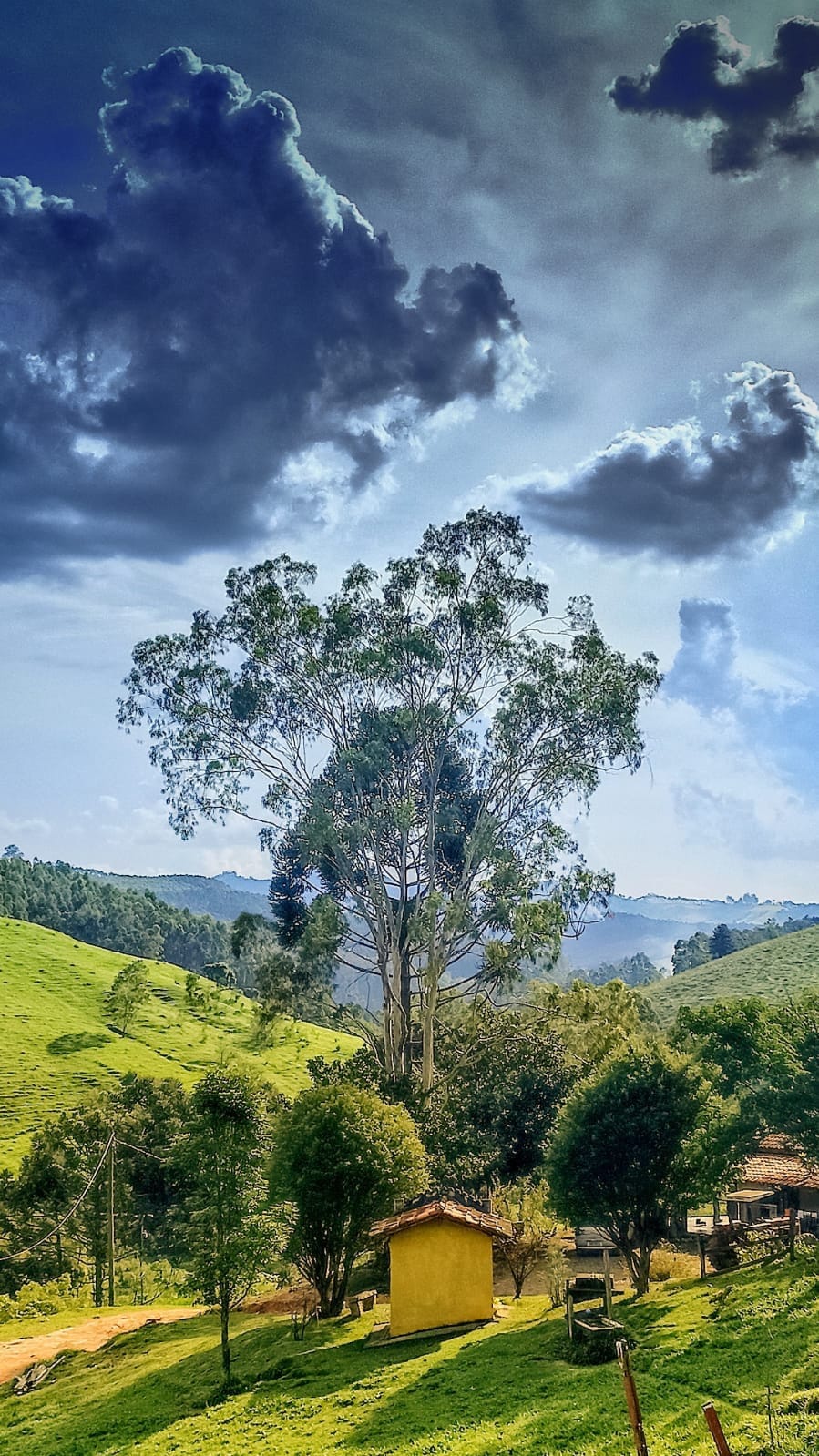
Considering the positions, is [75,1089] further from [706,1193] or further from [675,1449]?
[675,1449]

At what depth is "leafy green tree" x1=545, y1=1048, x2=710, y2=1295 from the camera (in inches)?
970

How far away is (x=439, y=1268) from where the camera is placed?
75.8 ft

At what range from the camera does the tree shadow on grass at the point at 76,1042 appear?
→ 7956cm

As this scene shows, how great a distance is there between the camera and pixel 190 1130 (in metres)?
23.0

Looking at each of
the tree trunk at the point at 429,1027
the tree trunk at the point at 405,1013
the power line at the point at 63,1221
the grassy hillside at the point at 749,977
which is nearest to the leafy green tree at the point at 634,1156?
the tree trunk at the point at 429,1027

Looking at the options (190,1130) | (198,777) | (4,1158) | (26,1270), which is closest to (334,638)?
(198,777)

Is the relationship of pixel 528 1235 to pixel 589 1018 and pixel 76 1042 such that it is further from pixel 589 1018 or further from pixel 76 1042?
pixel 76 1042

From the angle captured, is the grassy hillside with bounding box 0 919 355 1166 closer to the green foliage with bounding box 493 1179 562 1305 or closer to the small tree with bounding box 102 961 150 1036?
the small tree with bounding box 102 961 150 1036

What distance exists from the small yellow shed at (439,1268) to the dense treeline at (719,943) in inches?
4702

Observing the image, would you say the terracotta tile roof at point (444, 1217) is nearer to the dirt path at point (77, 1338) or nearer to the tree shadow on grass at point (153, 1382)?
the tree shadow on grass at point (153, 1382)

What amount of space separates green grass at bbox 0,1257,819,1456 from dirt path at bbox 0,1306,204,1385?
1.88m

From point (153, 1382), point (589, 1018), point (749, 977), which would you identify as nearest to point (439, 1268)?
point (153, 1382)

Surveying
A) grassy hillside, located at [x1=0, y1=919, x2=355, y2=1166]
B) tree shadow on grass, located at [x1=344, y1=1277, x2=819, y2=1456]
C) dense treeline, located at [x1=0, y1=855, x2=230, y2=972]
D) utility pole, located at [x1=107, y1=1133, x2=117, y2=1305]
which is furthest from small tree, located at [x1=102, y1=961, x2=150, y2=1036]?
tree shadow on grass, located at [x1=344, y1=1277, x2=819, y2=1456]

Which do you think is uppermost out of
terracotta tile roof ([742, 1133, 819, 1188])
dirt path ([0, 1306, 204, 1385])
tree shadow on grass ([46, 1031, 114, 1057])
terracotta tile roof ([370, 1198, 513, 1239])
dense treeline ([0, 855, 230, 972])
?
dense treeline ([0, 855, 230, 972])
